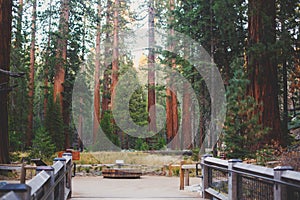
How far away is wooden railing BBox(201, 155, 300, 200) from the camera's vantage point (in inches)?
182

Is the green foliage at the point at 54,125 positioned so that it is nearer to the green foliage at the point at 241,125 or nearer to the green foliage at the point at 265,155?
the green foliage at the point at 241,125

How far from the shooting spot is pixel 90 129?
62.1 metres

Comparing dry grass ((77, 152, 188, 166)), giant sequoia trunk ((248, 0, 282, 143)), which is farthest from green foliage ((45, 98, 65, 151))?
giant sequoia trunk ((248, 0, 282, 143))

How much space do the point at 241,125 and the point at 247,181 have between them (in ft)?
22.6

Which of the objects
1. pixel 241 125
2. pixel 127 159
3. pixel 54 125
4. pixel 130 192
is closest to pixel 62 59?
pixel 54 125

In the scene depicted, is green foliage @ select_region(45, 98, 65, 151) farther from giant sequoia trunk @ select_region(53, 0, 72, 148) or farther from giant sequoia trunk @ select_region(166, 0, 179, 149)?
giant sequoia trunk @ select_region(166, 0, 179, 149)

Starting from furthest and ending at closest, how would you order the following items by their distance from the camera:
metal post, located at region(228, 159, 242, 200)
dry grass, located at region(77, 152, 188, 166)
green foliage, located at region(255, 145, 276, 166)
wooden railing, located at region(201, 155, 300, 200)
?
dry grass, located at region(77, 152, 188, 166), green foliage, located at region(255, 145, 276, 166), metal post, located at region(228, 159, 242, 200), wooden railing, located at region(201, 155, 300, 200)

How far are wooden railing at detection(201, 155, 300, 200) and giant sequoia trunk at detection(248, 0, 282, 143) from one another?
5.36m

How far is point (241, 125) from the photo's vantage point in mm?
13172

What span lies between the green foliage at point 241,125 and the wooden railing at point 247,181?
3822 mm

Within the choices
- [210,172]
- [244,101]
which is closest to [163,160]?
[244,101]

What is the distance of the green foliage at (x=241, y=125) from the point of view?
43.3ft

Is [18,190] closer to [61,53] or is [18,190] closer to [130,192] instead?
[130,192]

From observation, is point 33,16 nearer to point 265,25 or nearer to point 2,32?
point 2,32
